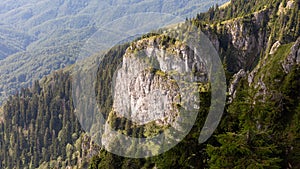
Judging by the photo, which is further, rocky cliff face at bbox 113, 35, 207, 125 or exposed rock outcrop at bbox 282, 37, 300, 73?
rocky cliff face at bbox 113, 35, 207, 125

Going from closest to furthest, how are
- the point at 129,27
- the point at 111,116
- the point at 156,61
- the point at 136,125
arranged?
the point at 129,27 < the point at 136,125 < the point at 156,61 < the point at 111,116

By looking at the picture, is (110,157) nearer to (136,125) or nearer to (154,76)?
(136,125)

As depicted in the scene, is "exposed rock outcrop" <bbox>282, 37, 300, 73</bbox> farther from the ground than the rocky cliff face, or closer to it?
farther from the ground

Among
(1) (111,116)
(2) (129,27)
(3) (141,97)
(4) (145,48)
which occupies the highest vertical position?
(2) (129,27)

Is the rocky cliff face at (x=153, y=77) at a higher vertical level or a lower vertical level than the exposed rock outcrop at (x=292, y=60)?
lower

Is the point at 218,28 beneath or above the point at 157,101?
above

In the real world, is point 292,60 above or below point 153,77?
above

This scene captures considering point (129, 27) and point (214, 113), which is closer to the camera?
point (214, 113)

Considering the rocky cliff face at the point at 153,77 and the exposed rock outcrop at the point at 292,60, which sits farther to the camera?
the rocky cliff face at the point at 153,77

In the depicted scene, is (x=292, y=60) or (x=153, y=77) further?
(x=153, y=77)

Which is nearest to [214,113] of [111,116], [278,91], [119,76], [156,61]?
[278,91]

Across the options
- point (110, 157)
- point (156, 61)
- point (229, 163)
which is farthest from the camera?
point (156, 61)
